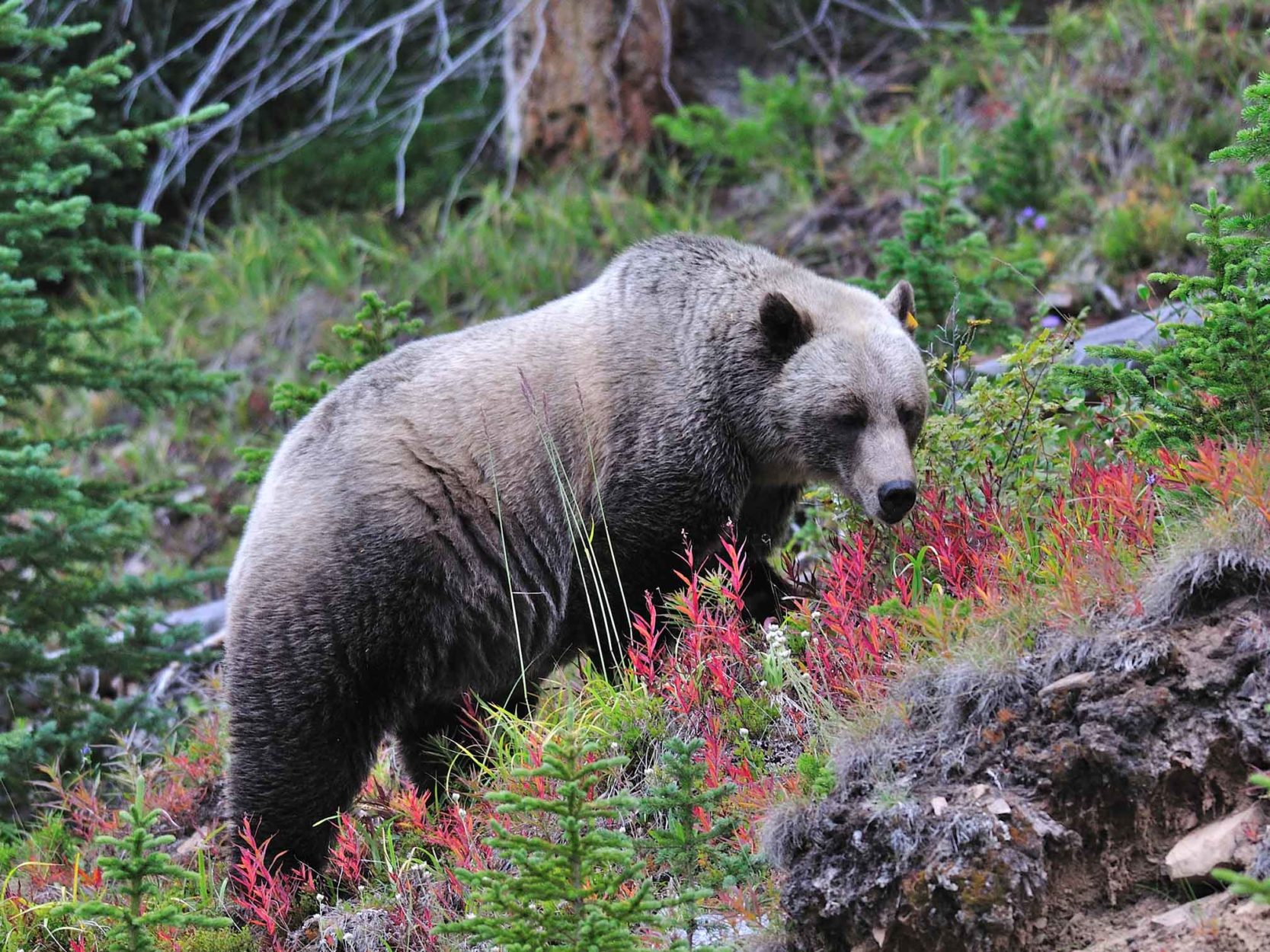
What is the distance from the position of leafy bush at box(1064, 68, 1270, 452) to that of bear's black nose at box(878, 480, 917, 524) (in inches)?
30.2

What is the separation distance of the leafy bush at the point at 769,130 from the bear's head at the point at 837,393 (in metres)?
4.80

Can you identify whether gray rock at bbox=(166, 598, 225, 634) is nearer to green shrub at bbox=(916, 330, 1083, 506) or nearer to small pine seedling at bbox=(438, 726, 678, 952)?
green shrub at bbox=(916, 330, 1083, 506)

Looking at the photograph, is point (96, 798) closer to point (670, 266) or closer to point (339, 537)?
point (339, 537)

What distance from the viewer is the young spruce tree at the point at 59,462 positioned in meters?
6.12

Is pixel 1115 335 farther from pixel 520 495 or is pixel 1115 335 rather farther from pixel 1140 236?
pixel 520 495

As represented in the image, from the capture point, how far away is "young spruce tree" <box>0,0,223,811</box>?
6117 mm

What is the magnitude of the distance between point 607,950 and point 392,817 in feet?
7.52

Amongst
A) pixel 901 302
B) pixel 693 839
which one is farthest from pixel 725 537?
pixel 693 839

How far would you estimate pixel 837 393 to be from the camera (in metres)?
4.96

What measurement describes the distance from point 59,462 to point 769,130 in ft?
18.9

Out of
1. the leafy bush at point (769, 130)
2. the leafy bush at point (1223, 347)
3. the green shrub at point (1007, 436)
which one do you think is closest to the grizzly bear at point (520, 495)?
the green shrub at point (1007, 436)

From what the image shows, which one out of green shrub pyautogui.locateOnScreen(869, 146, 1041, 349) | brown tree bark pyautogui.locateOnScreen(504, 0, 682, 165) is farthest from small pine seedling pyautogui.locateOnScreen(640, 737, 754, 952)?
brown tree bark pyautogui.locateOnScreen(504, 0, 682, 165)

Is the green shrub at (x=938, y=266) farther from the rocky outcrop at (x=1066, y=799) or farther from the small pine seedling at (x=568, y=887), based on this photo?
the small pine seedling at (x=568, y=887)

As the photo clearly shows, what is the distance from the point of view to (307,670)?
4.74 m
